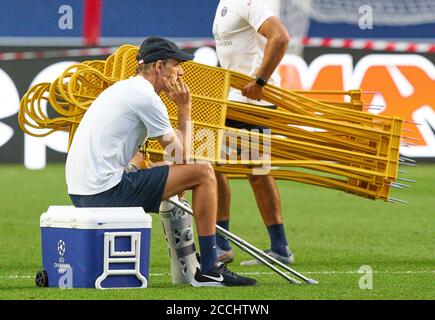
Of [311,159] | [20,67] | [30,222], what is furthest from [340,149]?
[20,67]

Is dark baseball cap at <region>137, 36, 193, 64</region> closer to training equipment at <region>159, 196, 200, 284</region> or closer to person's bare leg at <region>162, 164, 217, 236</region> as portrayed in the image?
person's bare leg at <region>162, 164, 217, 236</region>

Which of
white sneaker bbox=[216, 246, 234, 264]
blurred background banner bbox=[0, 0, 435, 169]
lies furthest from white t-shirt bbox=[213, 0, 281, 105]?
blurred background banner bbox=[0, 0, 435, 169]

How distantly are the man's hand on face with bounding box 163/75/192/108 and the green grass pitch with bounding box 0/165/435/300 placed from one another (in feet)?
3.90

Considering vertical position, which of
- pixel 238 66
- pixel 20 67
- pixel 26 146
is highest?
pixel 238 66

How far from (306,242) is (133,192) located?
394 cm

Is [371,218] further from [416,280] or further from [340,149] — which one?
[416,280]

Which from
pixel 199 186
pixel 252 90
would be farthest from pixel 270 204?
pixel 199 186

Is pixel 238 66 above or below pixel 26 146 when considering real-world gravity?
above

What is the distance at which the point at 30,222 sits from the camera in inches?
521

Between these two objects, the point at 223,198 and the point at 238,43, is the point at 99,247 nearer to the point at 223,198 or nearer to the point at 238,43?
the point at 223,198

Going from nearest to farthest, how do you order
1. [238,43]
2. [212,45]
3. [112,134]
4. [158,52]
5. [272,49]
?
[112,134] → [158,52] → [272,49] → [238,43] → [212,45]

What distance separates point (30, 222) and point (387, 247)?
3782 millimetres

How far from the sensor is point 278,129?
395 inches

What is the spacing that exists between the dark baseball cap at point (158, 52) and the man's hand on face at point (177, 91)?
14 cm
